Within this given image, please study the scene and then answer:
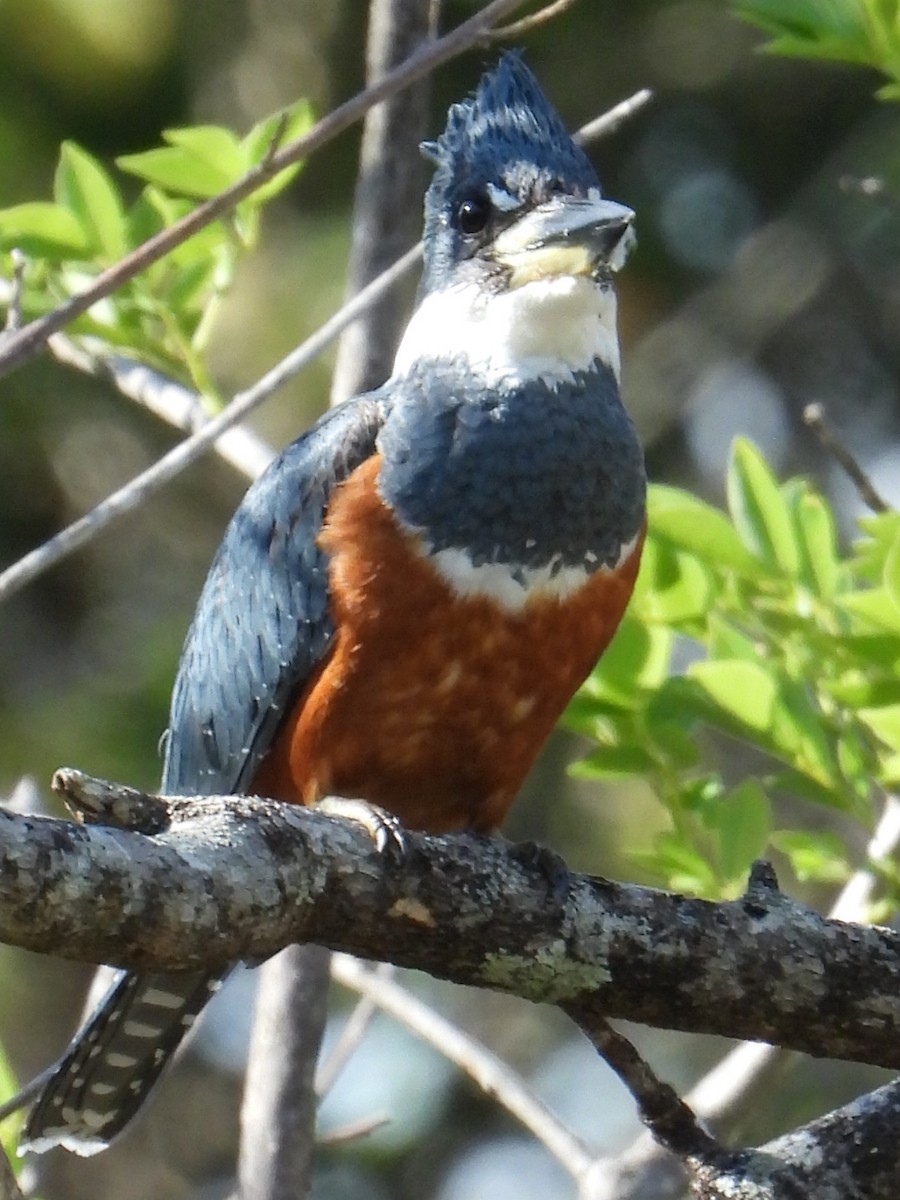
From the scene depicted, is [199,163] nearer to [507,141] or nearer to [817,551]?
[507,141]

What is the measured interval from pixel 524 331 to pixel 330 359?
2.50 meters

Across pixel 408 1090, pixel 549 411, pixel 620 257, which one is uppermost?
pixel 620 257

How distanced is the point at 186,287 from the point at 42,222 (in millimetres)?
333

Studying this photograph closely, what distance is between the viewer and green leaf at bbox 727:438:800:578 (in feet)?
13.4

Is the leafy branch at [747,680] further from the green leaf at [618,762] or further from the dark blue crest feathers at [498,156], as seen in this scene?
the dark blue crest feathers at [498,156]

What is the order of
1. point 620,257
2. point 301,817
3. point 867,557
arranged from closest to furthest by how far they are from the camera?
point 301,817 → point 867,557 → point 620,257

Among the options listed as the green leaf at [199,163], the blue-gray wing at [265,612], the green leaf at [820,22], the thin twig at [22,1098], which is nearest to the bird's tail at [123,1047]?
the thin twig at [22,1098]

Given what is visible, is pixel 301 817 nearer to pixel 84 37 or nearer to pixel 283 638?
pixel 283 638

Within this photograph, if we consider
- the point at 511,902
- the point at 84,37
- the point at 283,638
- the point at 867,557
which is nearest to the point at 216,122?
the point at 84,37

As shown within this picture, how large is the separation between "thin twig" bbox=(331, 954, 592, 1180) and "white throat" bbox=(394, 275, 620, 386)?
1.32 m

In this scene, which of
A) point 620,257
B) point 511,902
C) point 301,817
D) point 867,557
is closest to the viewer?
point 301,817

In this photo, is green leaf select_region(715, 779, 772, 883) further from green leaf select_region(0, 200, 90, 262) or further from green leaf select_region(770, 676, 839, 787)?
green leaf select_region(0, 200, 90, 262)

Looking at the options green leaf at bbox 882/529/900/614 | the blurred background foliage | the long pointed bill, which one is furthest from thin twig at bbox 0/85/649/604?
the blurred background foliage

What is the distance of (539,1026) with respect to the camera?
7.15 m
